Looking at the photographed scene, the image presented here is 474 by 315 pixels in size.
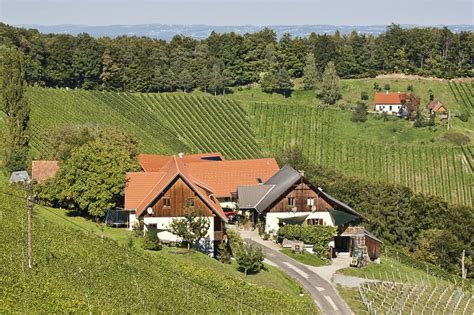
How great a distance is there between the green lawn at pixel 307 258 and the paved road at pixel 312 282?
0.48m

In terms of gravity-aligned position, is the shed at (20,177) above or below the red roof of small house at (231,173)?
above

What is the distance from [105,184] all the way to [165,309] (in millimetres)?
18968

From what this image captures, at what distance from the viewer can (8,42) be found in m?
A: 112

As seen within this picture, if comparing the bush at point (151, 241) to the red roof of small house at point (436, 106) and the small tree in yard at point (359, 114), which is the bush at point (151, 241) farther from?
the red roof of small house at point (436, 106)

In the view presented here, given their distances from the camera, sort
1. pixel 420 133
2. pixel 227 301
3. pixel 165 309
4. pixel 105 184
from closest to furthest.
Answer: pixel 165 309 < pixel 227 301 < pixel 105 184 < pixel 420 133

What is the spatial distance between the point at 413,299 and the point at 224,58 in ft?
310

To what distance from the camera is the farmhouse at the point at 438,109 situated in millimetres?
117688

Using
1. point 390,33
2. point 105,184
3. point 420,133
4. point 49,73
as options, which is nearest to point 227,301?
point 105,184

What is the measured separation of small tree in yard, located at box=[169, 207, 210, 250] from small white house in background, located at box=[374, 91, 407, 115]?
262 ft

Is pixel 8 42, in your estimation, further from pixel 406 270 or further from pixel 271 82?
pixel 406 270

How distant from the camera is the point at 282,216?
183 feet

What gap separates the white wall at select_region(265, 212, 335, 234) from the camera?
55.2 m

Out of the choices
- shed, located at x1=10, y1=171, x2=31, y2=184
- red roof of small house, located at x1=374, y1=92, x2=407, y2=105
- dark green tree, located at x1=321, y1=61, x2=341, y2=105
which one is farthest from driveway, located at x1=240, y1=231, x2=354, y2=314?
red roof of small house, located at x1=374, y1=92, x2=407, y2=105

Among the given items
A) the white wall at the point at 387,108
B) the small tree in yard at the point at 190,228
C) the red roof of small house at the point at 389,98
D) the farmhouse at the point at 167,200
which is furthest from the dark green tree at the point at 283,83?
the small tree in yard at the point at 190,228
